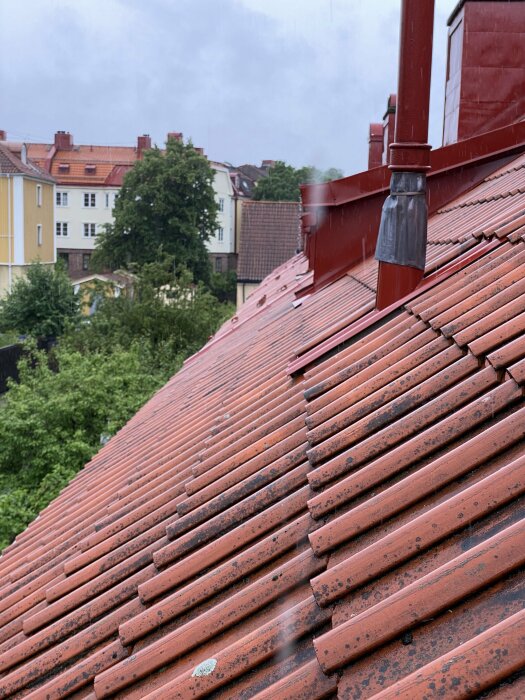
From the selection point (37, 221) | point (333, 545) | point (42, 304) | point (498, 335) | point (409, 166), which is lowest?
point (42, 304)

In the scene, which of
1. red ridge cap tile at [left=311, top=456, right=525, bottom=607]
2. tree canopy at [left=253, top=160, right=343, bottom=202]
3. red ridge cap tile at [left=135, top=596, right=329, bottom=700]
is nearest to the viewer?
red ridge cap tile at [left=311, top=456, right=525, bottom=607]

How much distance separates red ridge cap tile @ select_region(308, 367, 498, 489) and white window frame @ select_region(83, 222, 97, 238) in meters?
61.7

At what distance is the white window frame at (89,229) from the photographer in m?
62.2

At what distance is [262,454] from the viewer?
120 inches

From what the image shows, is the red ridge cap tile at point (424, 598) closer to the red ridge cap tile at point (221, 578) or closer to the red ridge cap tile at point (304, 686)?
the red ridge cap tile at point (304, 686)

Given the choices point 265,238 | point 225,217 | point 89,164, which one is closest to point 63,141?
point 89,164

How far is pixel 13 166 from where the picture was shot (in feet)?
144

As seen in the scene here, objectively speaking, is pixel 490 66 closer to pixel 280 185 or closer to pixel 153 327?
pixel 153 327

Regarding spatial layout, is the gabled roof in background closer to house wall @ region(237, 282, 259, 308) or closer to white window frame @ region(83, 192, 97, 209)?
house wall @ region(237, 282, 259, 308)

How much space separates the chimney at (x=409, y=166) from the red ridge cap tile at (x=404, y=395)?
1227 millimetres

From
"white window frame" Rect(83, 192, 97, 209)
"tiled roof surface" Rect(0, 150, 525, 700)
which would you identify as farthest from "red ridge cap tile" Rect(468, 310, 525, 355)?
"white window frame" Rect(83, 192, 97, 209)

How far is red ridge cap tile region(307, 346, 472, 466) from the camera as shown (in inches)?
96.1

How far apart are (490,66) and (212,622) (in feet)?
21.8

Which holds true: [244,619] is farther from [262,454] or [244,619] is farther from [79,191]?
[79,191]
